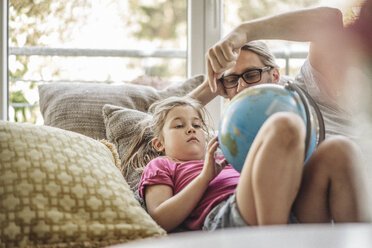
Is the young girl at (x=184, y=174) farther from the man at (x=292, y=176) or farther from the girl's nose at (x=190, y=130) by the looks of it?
the man at (x=292, y=176)

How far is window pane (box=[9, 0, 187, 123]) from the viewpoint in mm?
2885

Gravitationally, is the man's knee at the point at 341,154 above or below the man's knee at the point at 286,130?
below

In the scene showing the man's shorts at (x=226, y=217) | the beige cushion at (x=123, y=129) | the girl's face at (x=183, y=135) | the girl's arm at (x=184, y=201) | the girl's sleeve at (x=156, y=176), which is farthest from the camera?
the beige cushion at (x=123, y=129)

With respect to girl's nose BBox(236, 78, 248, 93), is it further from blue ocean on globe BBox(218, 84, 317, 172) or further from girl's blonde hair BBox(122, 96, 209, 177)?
blue ocean on globe BBox(218, 84, 317, 172)

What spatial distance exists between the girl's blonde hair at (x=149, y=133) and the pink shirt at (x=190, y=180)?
7.9 inches

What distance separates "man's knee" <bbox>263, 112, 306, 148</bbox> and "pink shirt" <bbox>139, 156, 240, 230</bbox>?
1.39ft

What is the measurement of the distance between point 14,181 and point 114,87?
1162mm

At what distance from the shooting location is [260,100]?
127 centimetres

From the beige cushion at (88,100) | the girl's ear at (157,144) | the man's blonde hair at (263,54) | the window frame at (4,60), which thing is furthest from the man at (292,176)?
the window frame at (4,60)

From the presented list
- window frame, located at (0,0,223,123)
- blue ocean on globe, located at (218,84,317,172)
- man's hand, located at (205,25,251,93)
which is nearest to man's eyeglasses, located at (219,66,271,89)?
man's hand, located at (205,25,251,93)

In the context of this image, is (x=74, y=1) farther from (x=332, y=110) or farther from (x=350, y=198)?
(x=350, y=198)

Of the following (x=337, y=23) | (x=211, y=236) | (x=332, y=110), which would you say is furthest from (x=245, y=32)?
(x=211, y=236)

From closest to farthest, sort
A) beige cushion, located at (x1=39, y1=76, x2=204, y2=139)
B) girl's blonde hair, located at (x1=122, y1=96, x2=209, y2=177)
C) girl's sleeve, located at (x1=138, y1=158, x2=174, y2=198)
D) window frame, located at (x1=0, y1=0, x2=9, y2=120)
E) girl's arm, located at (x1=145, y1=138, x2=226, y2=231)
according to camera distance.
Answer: girl's arm, located at (x1=145, y1=138, x2=226, y2=231), girl's sleeve, located at (x1=138, y1=158, x2=174, y2=198), girl's blonde hair, located at (x1=122, y1=96, x2=209, y2=177), beige cushion, located at (x1=39, y1=76, x2=204, y2=139), window frame, located at (x1=0, y1=0, x2=9, y2=120)

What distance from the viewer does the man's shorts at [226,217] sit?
4.02 ft
